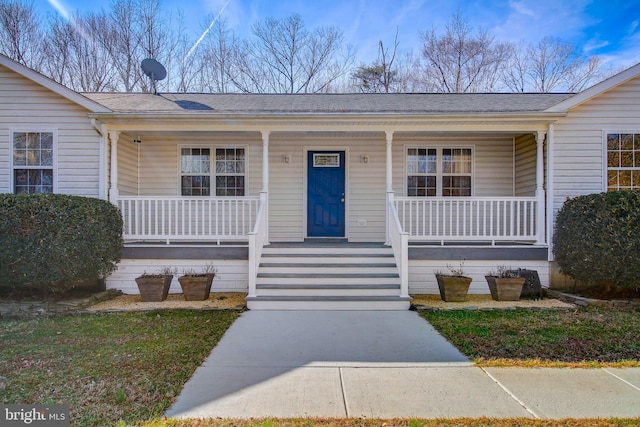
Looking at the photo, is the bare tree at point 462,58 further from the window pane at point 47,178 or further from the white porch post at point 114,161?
the window pane at point 47,178

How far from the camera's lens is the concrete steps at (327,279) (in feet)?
19.7

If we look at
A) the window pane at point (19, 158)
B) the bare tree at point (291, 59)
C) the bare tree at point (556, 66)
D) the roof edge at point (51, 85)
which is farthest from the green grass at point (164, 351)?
the bare tree at point (556, 66)

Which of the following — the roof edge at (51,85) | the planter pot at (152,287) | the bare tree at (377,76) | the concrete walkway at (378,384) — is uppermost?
the bare tree at (377,76)

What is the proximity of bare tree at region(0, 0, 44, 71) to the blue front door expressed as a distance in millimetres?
18673

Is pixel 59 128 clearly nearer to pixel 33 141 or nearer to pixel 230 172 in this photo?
pixel 33 141

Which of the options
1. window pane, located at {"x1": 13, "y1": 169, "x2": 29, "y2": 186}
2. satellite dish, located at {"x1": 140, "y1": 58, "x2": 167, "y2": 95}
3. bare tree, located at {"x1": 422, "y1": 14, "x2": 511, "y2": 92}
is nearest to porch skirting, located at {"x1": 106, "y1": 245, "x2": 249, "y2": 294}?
window pane, located at {"x1": 13, "y1": 169, "x2": 29, "y2": 186}

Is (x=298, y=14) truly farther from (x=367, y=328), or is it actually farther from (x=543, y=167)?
(x=367, y=328)

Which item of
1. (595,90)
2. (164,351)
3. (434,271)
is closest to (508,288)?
(434,271)

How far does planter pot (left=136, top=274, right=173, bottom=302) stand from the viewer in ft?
21.2

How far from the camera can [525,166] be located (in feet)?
27.4

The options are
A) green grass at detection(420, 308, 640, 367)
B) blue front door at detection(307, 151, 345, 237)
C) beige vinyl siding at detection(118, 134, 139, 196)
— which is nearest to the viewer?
green grass at detection(420, 308, 640, 367)

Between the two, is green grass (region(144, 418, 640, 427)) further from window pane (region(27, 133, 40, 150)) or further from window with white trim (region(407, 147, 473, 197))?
window pane (region(27, 133, 40, 150))

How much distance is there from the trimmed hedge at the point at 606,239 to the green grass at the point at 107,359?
5658 mm

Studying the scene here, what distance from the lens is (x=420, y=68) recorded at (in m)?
21.7
